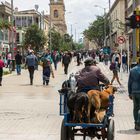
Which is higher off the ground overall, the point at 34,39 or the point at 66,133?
the point at 34,39

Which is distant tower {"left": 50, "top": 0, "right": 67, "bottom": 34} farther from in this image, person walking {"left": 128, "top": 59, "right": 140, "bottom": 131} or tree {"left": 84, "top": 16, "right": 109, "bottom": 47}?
person walking {"left": 128, "top": 59, "right": 140, "bottom": 131}

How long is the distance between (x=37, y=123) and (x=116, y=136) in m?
2.66

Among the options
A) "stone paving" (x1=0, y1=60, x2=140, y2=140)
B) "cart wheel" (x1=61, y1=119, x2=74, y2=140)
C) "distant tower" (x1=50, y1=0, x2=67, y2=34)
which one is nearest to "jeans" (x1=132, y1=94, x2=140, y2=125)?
"stone paving" (x1=0, y1=60, x2=140, y2=140)

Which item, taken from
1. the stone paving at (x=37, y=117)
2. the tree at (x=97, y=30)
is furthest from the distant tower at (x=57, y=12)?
the stone paving at (x=37, y=117)

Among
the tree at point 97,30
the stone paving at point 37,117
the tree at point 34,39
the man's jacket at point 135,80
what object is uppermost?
the tree at point 97,30

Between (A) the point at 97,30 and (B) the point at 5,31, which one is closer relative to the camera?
(B) the point at 5,31

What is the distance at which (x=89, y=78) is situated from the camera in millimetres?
10727

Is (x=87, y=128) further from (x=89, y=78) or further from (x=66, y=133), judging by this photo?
(x=89, y=78)

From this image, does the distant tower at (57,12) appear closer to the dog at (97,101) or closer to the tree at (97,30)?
the tree at (97,30)

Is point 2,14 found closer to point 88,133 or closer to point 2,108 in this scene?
point 2,108

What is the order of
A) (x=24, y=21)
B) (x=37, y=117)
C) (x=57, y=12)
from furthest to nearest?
(x=57, y=12) → (x=24, y=21) → (x=37, y=117)

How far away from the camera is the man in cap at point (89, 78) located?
10688mm

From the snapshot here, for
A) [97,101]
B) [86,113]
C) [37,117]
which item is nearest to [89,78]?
[97,101]

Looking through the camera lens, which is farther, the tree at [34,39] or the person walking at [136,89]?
the tree at [34,39]
